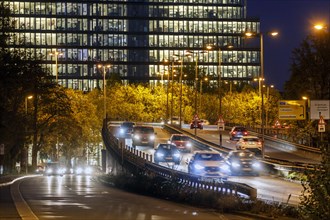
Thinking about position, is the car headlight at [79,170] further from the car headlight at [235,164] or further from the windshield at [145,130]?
the car headlight at [235,164]

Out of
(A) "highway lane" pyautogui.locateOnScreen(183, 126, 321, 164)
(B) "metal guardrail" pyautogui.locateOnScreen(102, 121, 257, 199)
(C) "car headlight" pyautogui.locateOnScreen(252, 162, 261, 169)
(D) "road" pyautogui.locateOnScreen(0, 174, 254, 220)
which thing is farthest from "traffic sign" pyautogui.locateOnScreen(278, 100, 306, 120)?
(D) "road" pyautogui.locateOnScreen(0, 174, 254, 220)

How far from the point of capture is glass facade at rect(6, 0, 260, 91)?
18550 centimetres

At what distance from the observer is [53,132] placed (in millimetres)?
97562

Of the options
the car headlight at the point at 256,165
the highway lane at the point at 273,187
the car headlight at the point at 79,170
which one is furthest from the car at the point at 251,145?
the car headlight at the point at 79,170

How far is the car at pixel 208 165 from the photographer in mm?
45134

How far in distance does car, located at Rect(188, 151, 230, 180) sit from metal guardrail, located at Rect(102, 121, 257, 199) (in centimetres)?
244

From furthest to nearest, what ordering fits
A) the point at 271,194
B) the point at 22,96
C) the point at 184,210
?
the point at 22,96
the point at 271,194
the point at 184,210

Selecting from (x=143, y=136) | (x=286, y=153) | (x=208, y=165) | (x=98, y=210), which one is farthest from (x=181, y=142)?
(x=98, y=210)

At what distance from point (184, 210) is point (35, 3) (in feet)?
539

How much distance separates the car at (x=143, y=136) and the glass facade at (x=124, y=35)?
347 ft

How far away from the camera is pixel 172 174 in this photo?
3916cm

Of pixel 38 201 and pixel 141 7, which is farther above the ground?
pixel 141 7

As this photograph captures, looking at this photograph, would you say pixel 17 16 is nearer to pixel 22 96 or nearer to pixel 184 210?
pixel 22 96

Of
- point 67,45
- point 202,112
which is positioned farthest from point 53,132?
point 67,45
